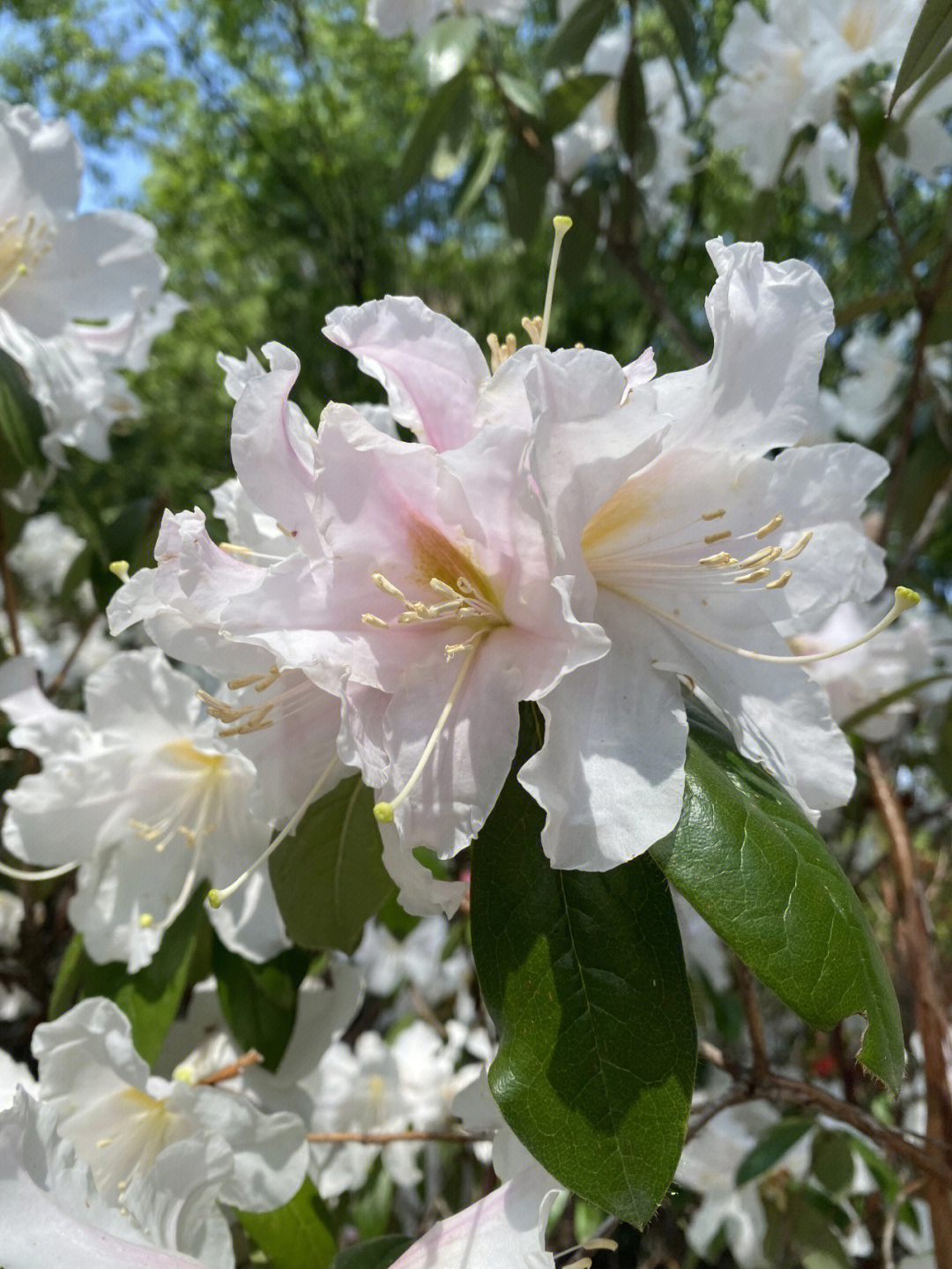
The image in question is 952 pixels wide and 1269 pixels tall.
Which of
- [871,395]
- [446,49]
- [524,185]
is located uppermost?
[446,49]

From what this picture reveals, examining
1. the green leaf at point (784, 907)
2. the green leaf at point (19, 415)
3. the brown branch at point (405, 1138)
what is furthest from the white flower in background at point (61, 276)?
the green leaf at point (784, 907)

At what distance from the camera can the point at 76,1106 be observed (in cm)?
83

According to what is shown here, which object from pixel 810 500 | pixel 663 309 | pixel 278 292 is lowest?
pixel 278 292

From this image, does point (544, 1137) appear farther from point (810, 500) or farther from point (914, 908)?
point (914, 908)

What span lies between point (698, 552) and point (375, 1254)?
1.86 ft

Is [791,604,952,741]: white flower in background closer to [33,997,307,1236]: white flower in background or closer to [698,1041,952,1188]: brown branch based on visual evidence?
[698,1041,952,1188]: brown branch

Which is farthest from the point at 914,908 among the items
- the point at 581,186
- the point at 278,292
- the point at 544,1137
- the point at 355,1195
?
the point at 278,292

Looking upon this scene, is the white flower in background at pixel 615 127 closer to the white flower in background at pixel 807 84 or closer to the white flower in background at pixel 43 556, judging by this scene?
the white flower in background at pixel 807 84

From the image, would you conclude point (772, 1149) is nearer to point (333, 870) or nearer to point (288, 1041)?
point (288, 1041)

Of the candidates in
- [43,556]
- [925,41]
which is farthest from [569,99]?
[43,556]

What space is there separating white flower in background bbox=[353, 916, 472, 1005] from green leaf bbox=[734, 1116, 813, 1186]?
4.02 feet

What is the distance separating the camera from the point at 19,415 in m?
1.08

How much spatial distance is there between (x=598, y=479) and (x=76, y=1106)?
627 millimetres

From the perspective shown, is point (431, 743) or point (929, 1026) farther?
point (929, 1026)
